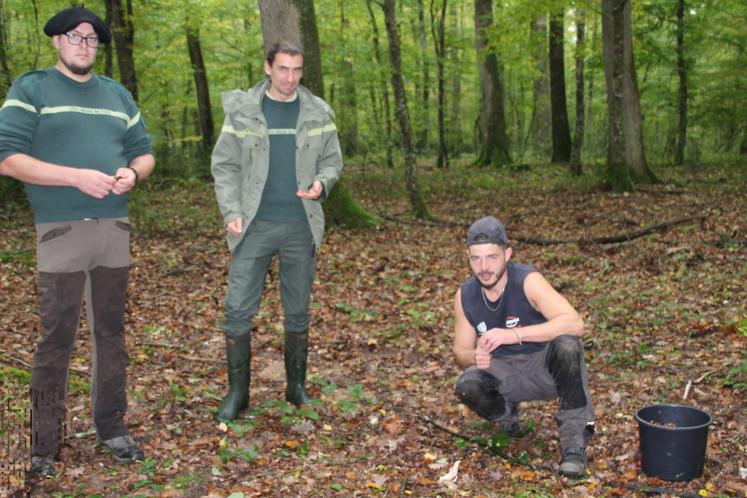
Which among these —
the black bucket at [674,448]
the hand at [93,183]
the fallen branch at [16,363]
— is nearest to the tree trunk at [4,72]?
the fallen branch at [16,363]

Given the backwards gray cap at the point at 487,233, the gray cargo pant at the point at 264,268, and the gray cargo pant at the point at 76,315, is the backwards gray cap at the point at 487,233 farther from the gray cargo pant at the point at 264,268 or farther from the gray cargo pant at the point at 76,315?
the gray cargo pant at the point at 76,315

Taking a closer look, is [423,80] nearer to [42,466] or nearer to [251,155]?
[251,155]

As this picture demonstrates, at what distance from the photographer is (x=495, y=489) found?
4152 mm

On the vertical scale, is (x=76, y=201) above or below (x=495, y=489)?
above

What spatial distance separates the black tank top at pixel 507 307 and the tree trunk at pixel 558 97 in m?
18.1

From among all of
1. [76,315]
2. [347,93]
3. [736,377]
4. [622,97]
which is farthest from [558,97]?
[76,315]

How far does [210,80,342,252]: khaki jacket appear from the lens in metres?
4.80

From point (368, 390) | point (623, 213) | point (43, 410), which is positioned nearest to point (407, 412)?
point (368, 390)

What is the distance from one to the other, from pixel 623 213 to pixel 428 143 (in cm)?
2257

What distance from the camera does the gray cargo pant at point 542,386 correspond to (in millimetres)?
4305

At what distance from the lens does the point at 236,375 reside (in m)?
5.09

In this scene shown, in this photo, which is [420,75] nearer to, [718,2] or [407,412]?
[718,2]

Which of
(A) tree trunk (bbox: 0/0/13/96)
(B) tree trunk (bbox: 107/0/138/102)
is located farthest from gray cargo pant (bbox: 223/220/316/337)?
(B) tree trunk (bbox: 107/0/138/102)

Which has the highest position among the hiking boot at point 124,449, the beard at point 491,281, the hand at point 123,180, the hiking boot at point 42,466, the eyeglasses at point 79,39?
the eyeglasses at point 79,39
